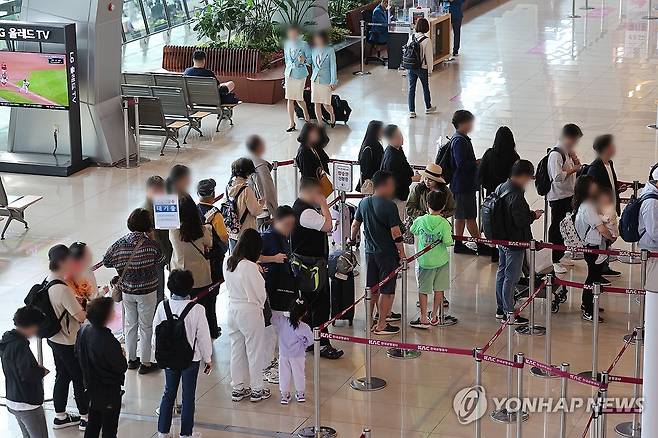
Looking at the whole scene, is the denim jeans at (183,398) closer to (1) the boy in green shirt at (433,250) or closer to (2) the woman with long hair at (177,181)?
(2) the woman with long hair at (177,181)

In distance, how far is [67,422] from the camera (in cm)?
945

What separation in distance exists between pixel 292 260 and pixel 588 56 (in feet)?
53.1

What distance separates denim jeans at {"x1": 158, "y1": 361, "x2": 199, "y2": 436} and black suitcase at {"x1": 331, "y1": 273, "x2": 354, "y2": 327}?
2327 millimetres

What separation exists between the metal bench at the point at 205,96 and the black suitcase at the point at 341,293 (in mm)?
8832

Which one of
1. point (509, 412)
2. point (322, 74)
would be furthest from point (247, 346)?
point (322, 74)

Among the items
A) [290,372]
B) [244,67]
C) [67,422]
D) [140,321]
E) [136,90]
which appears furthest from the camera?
[244,67]

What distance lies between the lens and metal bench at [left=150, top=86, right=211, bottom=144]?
61.4 ft

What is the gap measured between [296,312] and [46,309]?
192cm

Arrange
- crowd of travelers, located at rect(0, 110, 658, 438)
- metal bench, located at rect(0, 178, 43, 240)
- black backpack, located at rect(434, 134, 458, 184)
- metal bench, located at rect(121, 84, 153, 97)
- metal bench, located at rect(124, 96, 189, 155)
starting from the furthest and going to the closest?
metal bench, located at rect(121, 84, 153, 97)
metal bench, located at rect(124, 96, 189, 155)
metal bench, located at rect(0, 178, 43, 240)
black backpack, located at rect(434, 134, 458, 184)
crowd of travelers, located at rect(0, 110, 658, 438)

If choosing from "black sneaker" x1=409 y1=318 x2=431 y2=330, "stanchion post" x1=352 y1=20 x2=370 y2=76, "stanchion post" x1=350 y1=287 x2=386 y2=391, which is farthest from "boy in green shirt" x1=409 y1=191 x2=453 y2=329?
"stanchion post" x1=352 y1=20 x2=370 y2=76

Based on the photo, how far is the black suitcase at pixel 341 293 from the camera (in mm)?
10984

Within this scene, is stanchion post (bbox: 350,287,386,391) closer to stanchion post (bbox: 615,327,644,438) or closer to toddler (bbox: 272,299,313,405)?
→ toddler (bbox: 272,299,313,405)

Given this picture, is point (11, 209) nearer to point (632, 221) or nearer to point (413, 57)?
point (632, 221)

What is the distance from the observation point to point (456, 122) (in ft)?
41.2
